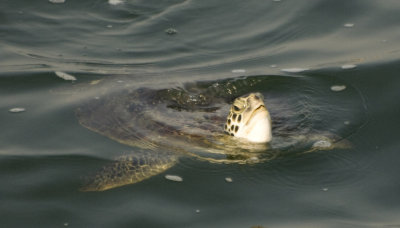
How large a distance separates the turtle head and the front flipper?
85cm

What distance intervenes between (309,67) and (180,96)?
1.93m

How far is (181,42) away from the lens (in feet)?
31.4

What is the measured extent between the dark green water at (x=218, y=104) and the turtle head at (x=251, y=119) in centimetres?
45

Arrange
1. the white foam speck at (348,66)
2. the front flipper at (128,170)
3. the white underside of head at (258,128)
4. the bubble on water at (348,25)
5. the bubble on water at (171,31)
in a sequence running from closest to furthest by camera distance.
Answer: the front flipper at (128,170) → the white underside of head at (258,128) → the white foam speck at (348,66) → the bubble on water at (348,25) → the bubble on water at (171,31)

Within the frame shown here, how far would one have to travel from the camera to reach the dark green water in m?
5.05

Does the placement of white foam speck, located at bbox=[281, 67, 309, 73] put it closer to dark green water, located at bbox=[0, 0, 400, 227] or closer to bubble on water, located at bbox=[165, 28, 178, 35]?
dark green water, located at bbox=[0, 0, 400, 227]

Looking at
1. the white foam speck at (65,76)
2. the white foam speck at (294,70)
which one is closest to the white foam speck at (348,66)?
the white foam speck at (294,70)

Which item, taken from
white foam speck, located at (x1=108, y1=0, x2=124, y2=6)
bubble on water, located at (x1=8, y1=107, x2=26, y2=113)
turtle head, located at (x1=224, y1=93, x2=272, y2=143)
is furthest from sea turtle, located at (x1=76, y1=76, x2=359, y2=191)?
white foam speck, located at (x1=108, y1=0, x2=124, y2=6)

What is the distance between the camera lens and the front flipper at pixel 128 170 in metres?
5.45

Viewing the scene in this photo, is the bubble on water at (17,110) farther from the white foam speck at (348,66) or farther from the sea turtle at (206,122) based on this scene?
the white foam speck at (348,66)

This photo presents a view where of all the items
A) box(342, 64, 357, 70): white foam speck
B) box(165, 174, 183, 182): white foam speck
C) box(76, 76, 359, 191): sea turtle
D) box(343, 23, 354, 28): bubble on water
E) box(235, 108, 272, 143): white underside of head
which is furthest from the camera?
box(343, 23, 354, 28): bubble on water

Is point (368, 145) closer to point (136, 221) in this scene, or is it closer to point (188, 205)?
point (188, 205)

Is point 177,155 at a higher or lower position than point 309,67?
lower

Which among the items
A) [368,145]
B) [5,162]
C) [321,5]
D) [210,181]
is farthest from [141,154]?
[321,5]
